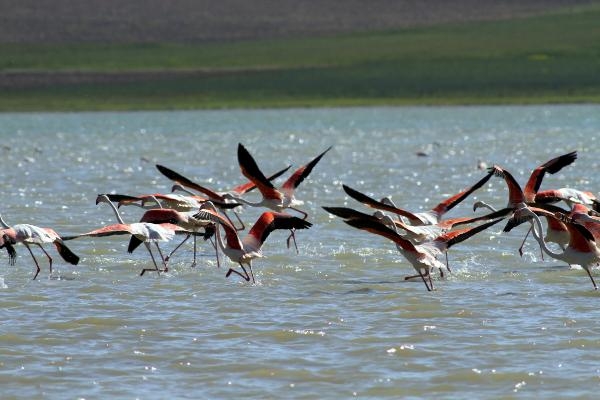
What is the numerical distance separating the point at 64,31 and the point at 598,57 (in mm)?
38834

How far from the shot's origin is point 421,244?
13000 millimetres

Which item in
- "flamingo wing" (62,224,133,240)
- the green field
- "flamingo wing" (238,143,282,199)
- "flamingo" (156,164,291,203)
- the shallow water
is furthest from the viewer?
the green field

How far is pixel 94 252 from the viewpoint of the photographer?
15680 mm

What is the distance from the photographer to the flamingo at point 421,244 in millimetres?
11891

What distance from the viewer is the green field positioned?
7519 cm

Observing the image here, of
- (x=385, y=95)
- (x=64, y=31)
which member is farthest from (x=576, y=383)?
(x=64, y=31)

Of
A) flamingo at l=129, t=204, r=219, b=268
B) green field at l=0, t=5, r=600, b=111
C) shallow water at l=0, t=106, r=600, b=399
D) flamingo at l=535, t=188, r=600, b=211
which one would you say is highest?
green field at l=0, t=5, r=600, b=111

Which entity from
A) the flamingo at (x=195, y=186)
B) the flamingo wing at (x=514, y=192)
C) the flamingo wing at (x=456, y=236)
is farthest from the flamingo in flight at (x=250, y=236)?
the flamingo wing at (x=514, y=192)

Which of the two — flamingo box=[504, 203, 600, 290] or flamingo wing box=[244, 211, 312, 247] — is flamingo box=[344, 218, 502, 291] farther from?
flamingo wing box=[244, 211, 312, 247]

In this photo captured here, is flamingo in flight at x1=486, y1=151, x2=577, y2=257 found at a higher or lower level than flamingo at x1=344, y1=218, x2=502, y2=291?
higher

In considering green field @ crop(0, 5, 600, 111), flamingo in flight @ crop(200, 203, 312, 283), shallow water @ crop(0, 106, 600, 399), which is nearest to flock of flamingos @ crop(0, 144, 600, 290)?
flamingo in flight @ crop(200, 203, 312, 283)

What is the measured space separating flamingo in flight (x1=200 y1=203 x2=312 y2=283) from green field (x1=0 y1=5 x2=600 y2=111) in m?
59.5

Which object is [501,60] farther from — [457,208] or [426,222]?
[426,222]

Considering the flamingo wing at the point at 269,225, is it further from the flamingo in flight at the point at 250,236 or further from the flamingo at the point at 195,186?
the flamingo at the point at 195,186
